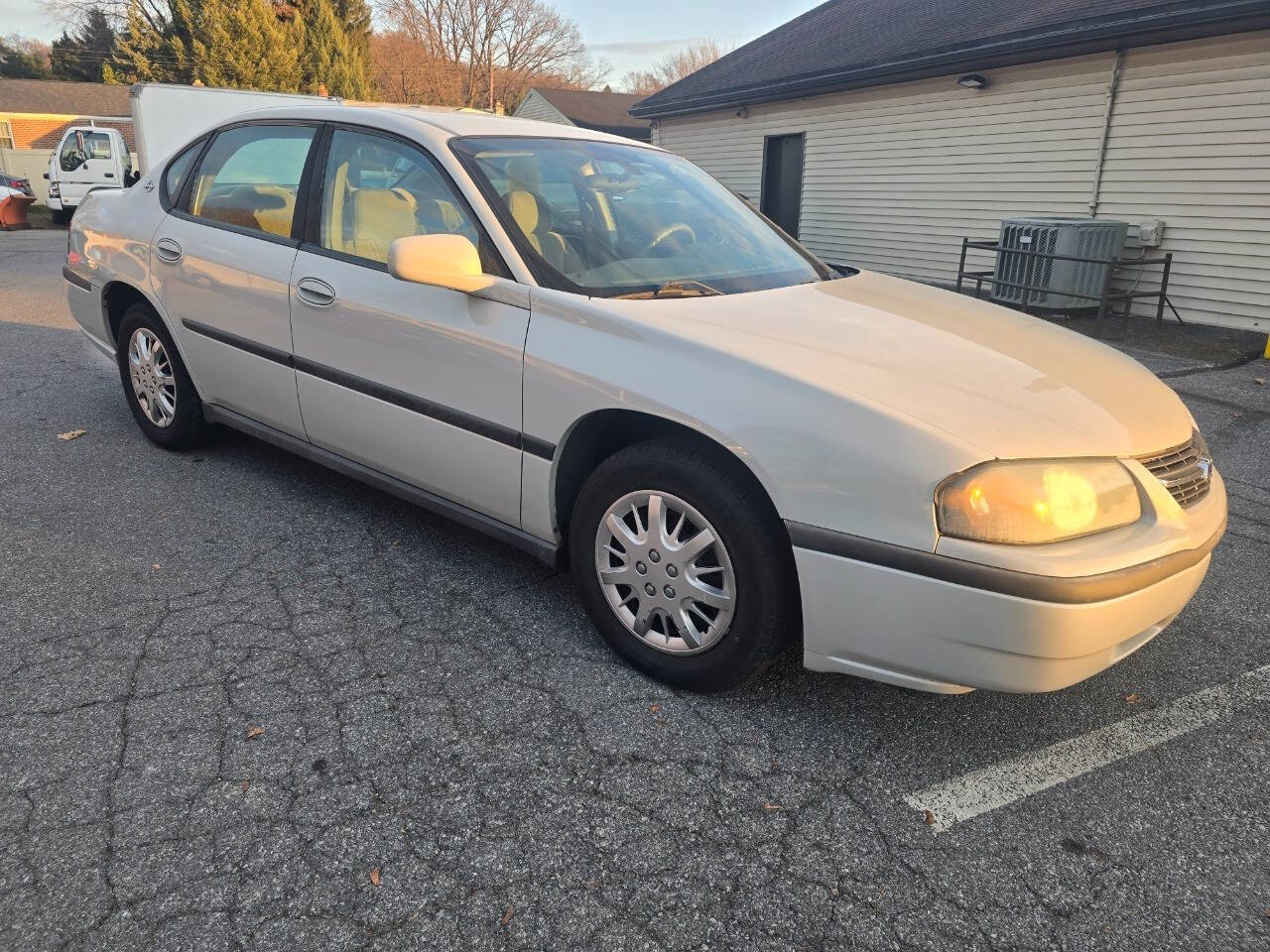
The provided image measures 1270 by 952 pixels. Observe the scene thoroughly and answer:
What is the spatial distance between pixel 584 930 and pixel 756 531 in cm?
103

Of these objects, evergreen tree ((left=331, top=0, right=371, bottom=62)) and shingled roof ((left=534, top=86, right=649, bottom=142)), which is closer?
shingled roof ((left=534, top=86, right=649, bottom=142))

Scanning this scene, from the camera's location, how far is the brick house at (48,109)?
3884 cm

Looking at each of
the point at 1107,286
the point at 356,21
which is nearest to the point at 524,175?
the point at 1107,286

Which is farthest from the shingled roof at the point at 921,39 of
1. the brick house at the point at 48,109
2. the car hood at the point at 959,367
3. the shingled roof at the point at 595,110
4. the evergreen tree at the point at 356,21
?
the brick house at the point at 48,109

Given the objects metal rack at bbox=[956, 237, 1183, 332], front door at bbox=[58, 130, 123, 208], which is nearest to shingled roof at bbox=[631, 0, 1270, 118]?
metal rack at bbox=[956, 237, 1183, 332]

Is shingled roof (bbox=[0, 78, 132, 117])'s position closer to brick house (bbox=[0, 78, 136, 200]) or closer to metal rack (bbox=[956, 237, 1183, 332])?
brick house (bbox=[0, 78, 136, 200])

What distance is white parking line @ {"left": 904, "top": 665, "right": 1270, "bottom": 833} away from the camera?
2268 mm

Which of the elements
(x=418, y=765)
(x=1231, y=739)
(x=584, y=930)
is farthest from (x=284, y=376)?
(x=1231, y=739)

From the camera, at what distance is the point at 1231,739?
101 inches

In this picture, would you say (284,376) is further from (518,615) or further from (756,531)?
(756,531)

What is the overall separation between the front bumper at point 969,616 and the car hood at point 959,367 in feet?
1.01

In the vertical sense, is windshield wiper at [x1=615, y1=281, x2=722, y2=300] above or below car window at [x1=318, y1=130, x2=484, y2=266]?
below

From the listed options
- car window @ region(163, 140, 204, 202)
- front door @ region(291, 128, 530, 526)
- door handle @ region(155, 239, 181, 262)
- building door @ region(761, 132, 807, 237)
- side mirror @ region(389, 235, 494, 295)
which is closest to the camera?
side mirror @ region(389, 235, 494, 295)

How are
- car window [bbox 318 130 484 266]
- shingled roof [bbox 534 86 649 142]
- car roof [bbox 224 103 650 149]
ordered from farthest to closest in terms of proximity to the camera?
1. shingled roof [bbox 534 86 649 142]
2. car roof [bbox 224 103 650 149]
3. car window [bbox 318 130 484 266]
